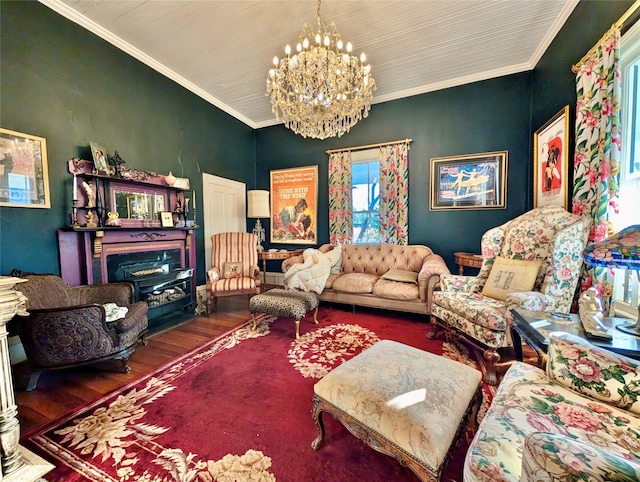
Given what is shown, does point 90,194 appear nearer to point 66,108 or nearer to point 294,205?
point 66,108

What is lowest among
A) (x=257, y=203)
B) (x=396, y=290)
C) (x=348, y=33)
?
(x=396, y=290)

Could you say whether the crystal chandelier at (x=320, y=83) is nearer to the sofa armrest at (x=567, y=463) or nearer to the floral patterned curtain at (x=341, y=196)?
the floral patterned curtain at (x=341, y=196)

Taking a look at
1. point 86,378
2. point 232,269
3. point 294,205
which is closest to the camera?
point 86,378

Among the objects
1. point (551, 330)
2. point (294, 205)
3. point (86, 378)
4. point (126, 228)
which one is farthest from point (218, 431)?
point (294, 205)

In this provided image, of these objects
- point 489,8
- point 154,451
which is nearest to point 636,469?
point 154,451

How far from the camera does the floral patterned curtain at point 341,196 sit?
4.42m

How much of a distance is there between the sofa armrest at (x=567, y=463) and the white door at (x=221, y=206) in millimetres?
4464

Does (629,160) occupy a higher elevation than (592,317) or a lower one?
higher

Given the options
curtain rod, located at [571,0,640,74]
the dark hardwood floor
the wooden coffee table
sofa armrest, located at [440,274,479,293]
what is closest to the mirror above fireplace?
the dark hardwood floor

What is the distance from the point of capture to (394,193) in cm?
408

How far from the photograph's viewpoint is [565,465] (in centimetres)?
51

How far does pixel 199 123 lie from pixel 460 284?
4.39m

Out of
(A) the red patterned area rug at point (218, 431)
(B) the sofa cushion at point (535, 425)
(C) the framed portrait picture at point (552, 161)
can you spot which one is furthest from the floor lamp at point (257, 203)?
(B) the sofa cushion at point (535, 425)

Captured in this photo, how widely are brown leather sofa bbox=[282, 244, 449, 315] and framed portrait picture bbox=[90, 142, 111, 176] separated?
2416 mm
